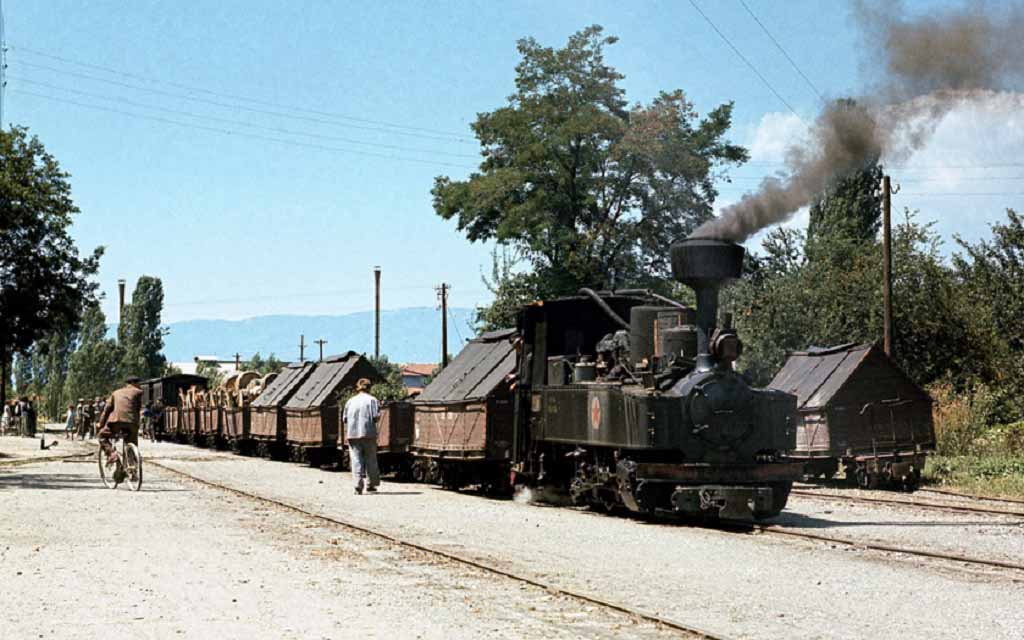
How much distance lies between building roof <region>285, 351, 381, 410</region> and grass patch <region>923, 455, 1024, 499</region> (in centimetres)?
1305

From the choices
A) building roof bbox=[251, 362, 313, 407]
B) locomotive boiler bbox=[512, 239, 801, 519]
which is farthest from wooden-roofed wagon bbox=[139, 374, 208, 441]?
locomotive boiler bbox=[512, 239, 801, 519]

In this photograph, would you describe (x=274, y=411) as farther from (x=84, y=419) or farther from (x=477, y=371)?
(x=84, y=419)

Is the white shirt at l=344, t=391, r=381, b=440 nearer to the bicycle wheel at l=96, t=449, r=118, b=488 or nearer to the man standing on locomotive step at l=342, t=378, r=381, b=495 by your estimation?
the man standing on locomotive step at l=342, t=378, r=381, b=495

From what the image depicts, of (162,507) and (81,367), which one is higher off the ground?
(81,367)

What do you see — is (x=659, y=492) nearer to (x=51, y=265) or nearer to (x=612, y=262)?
(x=51, y=265)

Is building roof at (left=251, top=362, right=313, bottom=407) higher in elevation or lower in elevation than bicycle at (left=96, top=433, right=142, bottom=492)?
higher

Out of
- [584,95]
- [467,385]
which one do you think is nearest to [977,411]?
[467,385]

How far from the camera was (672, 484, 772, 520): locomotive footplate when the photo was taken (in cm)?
1458

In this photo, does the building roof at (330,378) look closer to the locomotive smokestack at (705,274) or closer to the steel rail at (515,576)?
the steel rail at (515,576)

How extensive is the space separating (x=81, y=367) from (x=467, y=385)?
61.8 metres

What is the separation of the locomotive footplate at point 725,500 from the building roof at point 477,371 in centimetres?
571

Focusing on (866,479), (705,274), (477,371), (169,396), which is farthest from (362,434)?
(169,396)

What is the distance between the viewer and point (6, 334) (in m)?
27.6

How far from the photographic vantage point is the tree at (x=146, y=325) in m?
92.6
